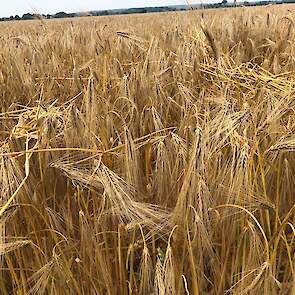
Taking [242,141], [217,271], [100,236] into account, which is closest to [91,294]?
[100,236]

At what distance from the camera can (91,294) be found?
0.73 m

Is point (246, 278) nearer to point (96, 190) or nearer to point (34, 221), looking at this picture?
point (96, 190)

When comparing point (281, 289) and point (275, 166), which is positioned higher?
point (275, 166)

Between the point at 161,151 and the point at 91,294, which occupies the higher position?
the point at 161,151

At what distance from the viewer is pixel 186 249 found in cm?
73

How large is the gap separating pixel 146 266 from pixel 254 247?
6.1 inches

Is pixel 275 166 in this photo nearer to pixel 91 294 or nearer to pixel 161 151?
pixel 161 151

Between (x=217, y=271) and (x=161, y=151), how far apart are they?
225mm

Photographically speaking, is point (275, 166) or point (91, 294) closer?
point (91, 294)

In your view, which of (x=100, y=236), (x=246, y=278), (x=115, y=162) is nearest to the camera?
(x=246, y=278)

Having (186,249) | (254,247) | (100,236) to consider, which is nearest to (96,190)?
(100,236)

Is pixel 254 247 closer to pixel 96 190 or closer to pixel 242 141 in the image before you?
pixel 242 141

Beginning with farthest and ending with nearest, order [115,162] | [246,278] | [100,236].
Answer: [115,162] < [100,236] < [246,278]

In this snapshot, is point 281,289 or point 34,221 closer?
point 281,289
